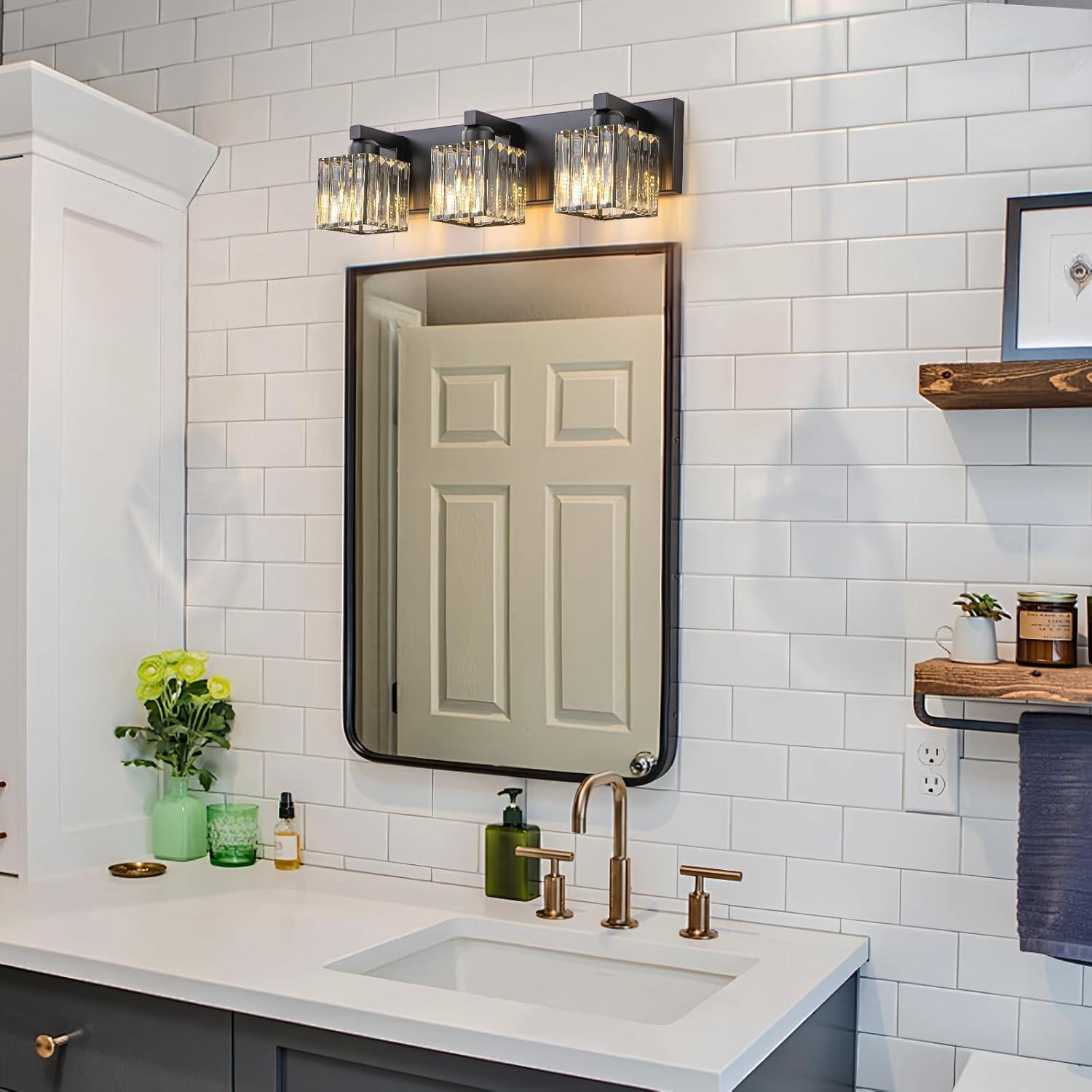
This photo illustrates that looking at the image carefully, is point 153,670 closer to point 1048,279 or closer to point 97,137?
point 97,137

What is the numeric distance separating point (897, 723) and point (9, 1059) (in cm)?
142

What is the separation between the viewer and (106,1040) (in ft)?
6.13

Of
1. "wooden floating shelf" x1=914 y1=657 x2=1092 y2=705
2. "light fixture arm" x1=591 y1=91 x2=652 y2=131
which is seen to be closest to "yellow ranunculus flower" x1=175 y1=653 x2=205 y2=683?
"light fixture arm" x1=591 y1=91 x2=652 y2=131

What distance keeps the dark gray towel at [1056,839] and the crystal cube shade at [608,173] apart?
3.14 ft

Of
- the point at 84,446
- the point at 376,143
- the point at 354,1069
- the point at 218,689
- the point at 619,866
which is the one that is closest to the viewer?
the point at 354,1069

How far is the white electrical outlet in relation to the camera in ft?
6.36

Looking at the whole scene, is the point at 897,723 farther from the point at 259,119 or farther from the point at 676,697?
the point at 259,119

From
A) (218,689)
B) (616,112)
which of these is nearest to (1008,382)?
(616,112)

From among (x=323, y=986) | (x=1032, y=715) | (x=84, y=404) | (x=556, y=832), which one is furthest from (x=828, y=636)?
(x=84, y=404)

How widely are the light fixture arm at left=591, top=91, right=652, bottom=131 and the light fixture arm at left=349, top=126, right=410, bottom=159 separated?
37 centimetres

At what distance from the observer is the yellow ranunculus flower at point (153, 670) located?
94.3 inches

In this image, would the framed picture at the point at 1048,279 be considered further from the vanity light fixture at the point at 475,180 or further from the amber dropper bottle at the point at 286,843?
the amber dropper bottle at the point at 286,843

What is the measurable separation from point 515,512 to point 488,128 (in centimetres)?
63

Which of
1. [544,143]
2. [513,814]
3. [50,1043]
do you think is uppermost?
[544,143]
